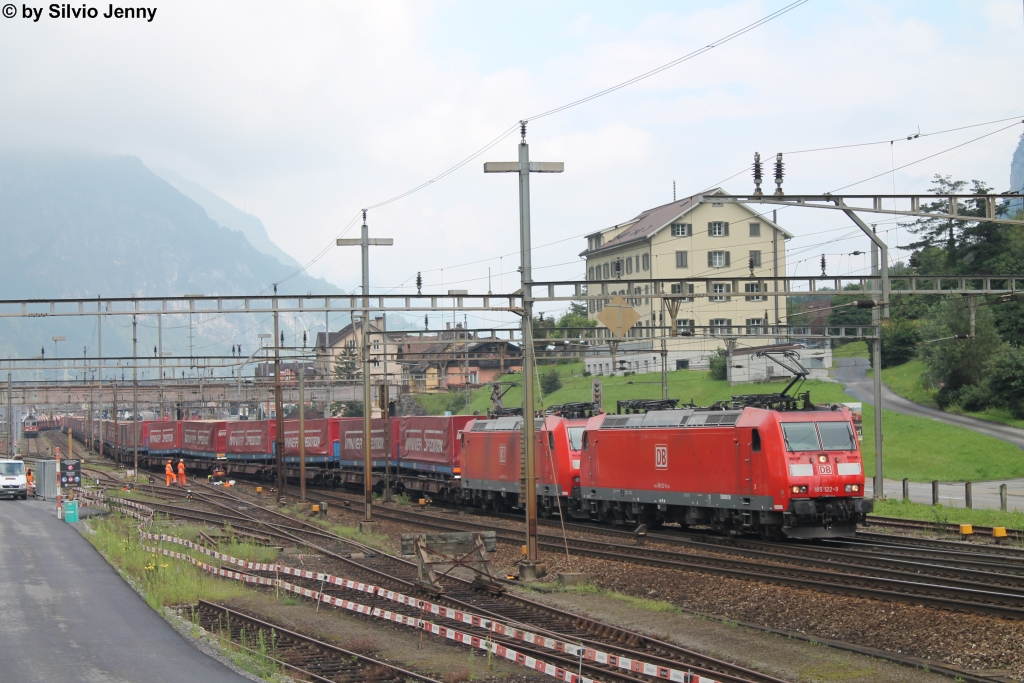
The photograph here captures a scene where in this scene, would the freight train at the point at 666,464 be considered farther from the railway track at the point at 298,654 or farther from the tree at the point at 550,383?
the tree at the point at 550,383

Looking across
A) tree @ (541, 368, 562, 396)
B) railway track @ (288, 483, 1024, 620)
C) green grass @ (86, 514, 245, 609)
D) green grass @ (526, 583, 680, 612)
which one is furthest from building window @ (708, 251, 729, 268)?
green grass @ (526, 583, 680, 612)

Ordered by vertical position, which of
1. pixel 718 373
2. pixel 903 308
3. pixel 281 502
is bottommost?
pixel 281 502

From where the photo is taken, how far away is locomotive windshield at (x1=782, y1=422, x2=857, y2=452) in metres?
22.4

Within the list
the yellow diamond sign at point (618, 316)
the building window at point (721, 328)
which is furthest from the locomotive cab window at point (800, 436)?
the building window at point (721, 328)

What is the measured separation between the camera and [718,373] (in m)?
71.9

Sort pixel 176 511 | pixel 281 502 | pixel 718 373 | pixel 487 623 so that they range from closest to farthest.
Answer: pixel 487 623 < pixel 176 511 < pixel 281 502 < pixel 718 373

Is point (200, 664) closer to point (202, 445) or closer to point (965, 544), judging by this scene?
point (965, 544)

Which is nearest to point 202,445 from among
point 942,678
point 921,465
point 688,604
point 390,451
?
point 390,451

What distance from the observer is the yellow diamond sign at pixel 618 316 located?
88.6 ft

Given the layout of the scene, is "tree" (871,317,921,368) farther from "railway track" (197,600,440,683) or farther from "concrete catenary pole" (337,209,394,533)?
"railway track" (197,600,440,683)

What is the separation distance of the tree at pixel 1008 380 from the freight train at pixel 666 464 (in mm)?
30550

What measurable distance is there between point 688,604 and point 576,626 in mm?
2751

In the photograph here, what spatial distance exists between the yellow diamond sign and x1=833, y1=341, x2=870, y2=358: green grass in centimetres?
6208

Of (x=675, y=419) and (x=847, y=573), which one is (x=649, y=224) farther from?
(x=847, y=573)
